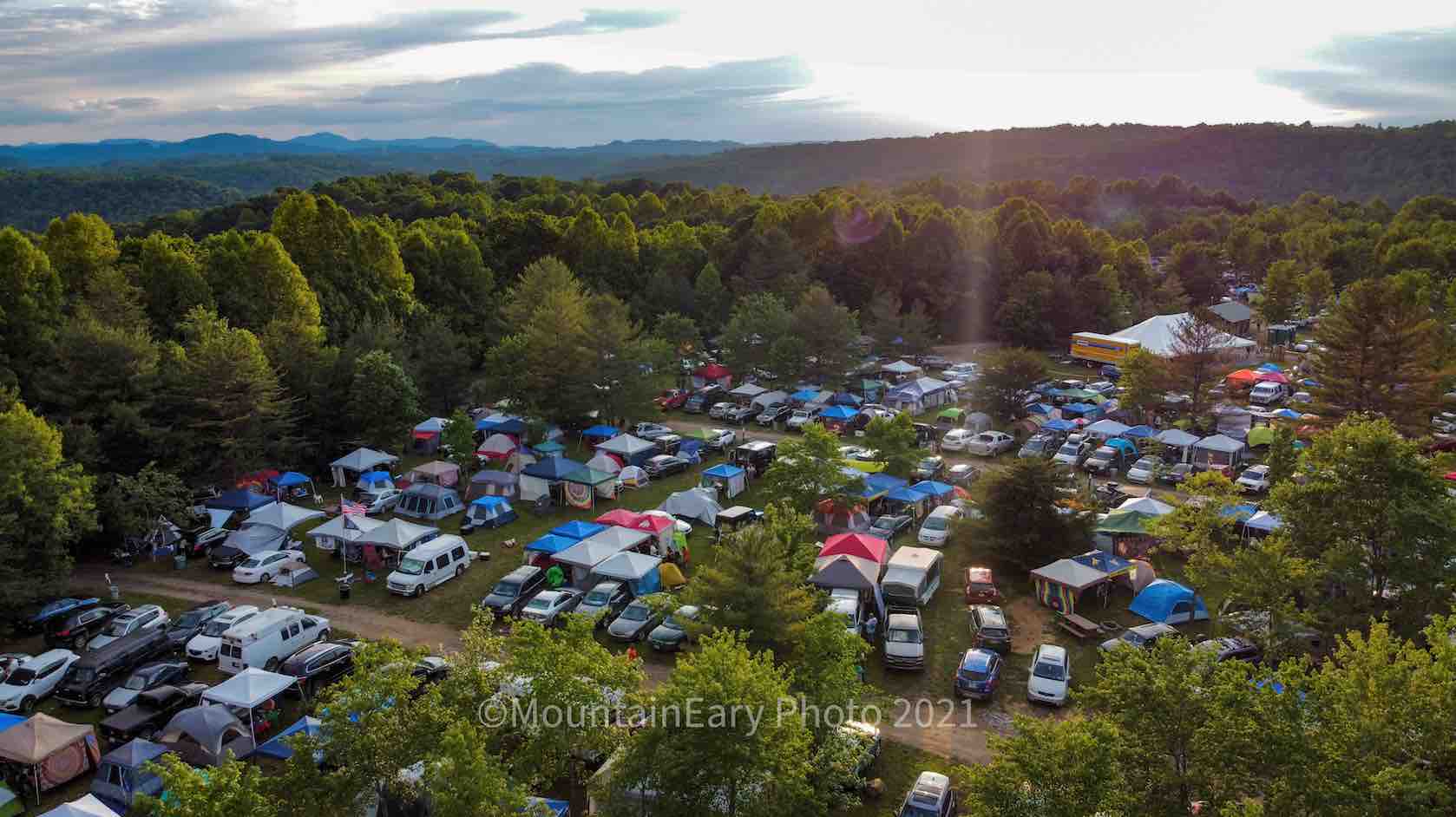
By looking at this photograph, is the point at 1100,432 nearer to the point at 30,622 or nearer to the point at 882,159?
the point at 30,622

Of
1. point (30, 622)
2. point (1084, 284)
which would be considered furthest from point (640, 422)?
point (1084, 284)

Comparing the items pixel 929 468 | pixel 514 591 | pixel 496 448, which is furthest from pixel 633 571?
pixel 496 448

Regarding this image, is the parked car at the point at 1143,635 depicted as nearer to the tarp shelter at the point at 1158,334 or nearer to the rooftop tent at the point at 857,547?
the rooftop tent at the point at 857,547

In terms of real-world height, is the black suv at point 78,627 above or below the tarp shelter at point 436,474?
below

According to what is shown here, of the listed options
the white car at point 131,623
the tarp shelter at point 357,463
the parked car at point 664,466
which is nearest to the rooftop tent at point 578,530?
the parked car at point 664,466

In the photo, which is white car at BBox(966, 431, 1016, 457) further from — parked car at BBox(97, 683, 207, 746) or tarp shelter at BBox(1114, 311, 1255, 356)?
parked car at BBox(97, 683, 207, 746)
